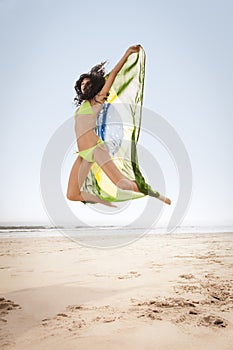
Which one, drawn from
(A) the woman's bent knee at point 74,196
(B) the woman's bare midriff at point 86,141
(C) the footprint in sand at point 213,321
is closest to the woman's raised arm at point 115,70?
(B) the woman's bare midriff at point 86,141

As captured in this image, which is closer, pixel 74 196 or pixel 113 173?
pixel 113 173

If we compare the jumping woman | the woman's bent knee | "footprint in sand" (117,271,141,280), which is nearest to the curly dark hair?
the jumping woman

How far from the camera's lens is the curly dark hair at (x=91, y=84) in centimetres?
306

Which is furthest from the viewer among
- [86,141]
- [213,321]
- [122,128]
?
[122,128]

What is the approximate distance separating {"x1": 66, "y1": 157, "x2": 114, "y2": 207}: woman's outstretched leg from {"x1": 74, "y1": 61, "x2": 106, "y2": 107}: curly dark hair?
→ 0.53m

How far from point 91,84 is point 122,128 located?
614 millimetres

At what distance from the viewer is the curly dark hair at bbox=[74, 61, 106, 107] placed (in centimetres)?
306

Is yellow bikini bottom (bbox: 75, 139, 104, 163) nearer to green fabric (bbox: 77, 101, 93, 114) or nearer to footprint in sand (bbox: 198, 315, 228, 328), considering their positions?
green fabric (bbox: 77, 101, 93, 114)

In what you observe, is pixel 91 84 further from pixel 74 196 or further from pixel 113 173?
pixel 74 196

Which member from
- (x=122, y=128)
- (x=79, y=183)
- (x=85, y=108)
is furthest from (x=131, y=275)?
(x=85, y=108)

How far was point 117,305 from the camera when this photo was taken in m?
3.85

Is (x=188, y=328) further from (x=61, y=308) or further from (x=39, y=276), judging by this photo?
(x=39, y=276)

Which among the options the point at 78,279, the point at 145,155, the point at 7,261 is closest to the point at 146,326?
the point at 145,155

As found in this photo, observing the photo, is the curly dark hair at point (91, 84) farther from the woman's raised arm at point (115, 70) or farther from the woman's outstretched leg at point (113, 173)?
the woman's outstretched leg at point (113, 173)
